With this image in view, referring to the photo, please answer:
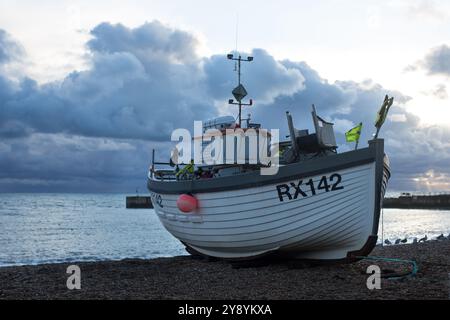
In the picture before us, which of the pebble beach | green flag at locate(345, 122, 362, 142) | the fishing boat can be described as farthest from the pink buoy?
green flag at locate(345, 122, 362, 142)

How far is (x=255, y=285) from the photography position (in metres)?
12.0

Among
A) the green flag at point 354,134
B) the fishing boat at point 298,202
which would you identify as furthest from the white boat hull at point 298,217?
the green flag at point 354,134

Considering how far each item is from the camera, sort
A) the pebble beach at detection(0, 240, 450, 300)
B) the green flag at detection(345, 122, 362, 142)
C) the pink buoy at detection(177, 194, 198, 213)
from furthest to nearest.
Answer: the pink buoy at detection(177, 194, 198, 213) → the green flag at detection(345, 122, 362, 142) → the pebble beach at detection(0, 240, 450, 300)

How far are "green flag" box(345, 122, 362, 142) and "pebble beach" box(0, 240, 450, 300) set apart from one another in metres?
3.45

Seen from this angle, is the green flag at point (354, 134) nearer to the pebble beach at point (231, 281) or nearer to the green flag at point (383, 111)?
the green flag at point (383, 111)

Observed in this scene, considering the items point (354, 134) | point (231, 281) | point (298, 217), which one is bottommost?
point (231, 281)

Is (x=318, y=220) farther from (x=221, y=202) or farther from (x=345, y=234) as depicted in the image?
(x=221, y=202)

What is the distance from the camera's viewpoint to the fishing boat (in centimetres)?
1227

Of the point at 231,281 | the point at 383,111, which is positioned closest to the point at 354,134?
the point at 383,111

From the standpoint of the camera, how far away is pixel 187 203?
49.2 feet

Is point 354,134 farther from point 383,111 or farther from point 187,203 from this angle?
point 187,203

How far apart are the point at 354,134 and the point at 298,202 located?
2270 millimetres

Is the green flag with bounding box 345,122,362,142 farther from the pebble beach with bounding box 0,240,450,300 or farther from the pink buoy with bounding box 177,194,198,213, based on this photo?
the pink buoy with bounding box 177,194,198,213
